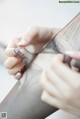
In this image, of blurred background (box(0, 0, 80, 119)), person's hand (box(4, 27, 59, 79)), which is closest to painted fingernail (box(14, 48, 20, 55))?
person's hand (box(4, 27, 59, 79))

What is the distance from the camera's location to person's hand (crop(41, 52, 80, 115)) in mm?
344

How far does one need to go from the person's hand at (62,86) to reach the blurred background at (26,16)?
0.36 metres

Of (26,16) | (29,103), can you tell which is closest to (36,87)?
(29,103)

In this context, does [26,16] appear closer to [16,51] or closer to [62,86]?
[16,51]

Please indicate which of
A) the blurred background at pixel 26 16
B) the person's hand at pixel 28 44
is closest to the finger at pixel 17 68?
the person's hand at pixel 28 44

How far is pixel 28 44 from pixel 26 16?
0.23 metres

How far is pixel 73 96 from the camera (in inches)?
13.6

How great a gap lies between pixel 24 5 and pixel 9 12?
0.07 m

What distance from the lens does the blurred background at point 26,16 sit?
0.72 m

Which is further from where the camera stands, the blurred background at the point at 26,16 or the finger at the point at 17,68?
the blurred background at the point at 26,16

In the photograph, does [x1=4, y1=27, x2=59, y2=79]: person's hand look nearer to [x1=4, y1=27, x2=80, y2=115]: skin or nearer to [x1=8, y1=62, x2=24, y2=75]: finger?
[x1=8, y1=62, x2=24, y2=75]: finger

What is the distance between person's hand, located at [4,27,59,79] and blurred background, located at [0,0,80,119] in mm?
109

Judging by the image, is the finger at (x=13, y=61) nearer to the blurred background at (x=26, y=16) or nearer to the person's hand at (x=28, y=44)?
the person's hand at (x=28, y=44)

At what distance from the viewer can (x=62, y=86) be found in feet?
1.14
